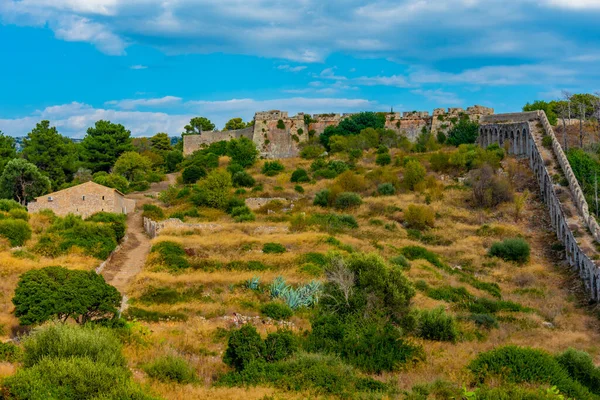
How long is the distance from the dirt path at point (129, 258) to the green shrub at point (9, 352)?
498 centimetres

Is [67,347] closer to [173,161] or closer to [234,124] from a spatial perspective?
[173,161]

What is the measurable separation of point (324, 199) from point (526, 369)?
24.3 meters

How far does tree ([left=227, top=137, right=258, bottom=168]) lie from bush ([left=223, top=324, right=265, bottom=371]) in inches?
1415

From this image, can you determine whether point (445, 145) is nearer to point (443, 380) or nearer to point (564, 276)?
point (564, 276)

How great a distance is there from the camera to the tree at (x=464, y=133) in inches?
2026

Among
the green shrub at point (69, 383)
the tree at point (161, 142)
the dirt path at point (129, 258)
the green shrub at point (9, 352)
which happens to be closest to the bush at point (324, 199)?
the dirt path at point (129, 258)

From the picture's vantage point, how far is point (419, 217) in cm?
3272

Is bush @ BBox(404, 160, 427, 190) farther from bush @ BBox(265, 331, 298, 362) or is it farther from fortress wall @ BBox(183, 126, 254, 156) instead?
bush @ BBox(265, 331, 298, 362)

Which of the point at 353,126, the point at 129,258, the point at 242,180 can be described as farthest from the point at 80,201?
the point at 353,126

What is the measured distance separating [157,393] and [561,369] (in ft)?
29.9

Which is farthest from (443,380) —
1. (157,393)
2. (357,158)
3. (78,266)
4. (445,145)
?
(445,145)

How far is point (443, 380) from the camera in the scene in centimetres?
1259

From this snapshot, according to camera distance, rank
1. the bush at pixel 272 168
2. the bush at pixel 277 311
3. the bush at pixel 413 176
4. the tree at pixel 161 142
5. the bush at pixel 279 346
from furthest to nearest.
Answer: the tree at pixel 161 142 < the bush at pixel 272 168 < the bush at pixel 413 176 < the bush at pixel 277 311 < the bush at pixel 279 346

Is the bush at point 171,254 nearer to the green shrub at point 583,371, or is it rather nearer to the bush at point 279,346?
the bush at point 279,346
